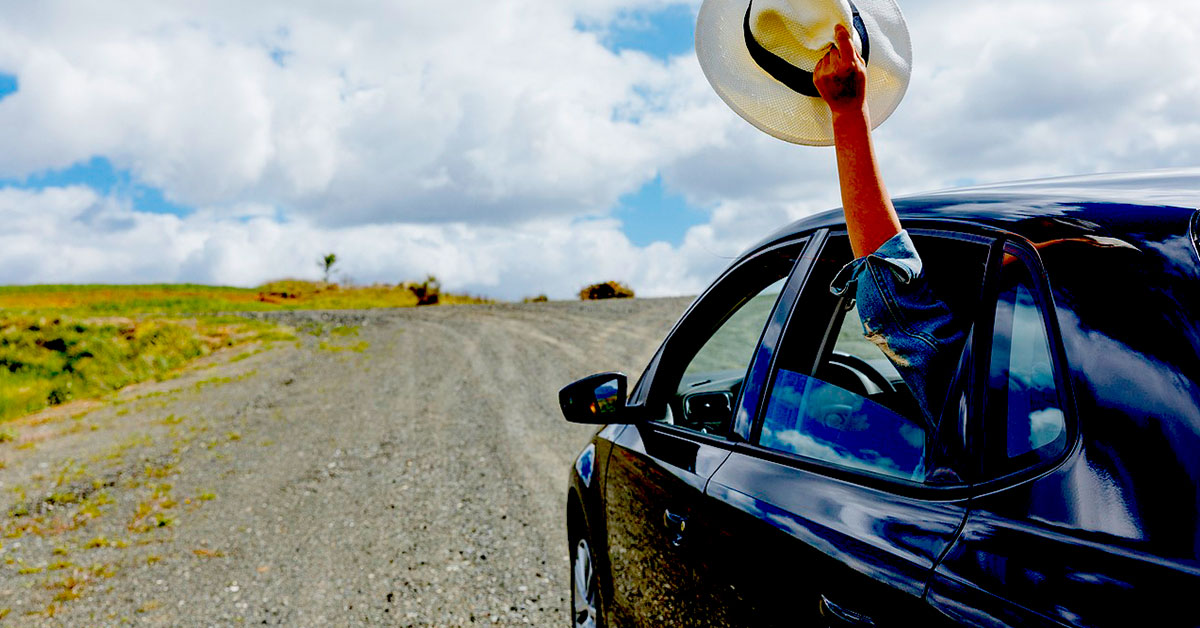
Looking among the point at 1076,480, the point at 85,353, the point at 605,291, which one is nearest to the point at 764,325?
the point at 1076,480

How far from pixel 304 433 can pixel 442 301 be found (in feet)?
74.4

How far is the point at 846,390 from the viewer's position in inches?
77.5

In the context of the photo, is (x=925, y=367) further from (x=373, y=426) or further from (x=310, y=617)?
(x=373, y=426)

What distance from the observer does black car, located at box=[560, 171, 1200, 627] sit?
103cm

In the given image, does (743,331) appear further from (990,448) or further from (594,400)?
(990,448)

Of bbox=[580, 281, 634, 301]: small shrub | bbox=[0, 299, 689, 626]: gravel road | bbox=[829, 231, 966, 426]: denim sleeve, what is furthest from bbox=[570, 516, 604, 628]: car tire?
bbox=[580, 281, 634, 301]: small shrub

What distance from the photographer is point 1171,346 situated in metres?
1.06

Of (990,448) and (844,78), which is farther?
(844,78)

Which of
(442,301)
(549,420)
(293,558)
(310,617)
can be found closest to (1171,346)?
(310,617)

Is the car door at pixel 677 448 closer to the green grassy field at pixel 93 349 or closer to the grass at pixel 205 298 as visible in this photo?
the green grassy field at pixel 93 349

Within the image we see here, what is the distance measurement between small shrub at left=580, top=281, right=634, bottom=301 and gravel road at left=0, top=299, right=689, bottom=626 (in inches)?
399

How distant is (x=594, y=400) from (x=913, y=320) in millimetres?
1594

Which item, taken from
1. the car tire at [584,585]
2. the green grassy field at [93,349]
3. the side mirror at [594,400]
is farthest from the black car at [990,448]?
the green grassy field at [93,349]

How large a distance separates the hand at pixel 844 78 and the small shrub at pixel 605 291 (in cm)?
2384
